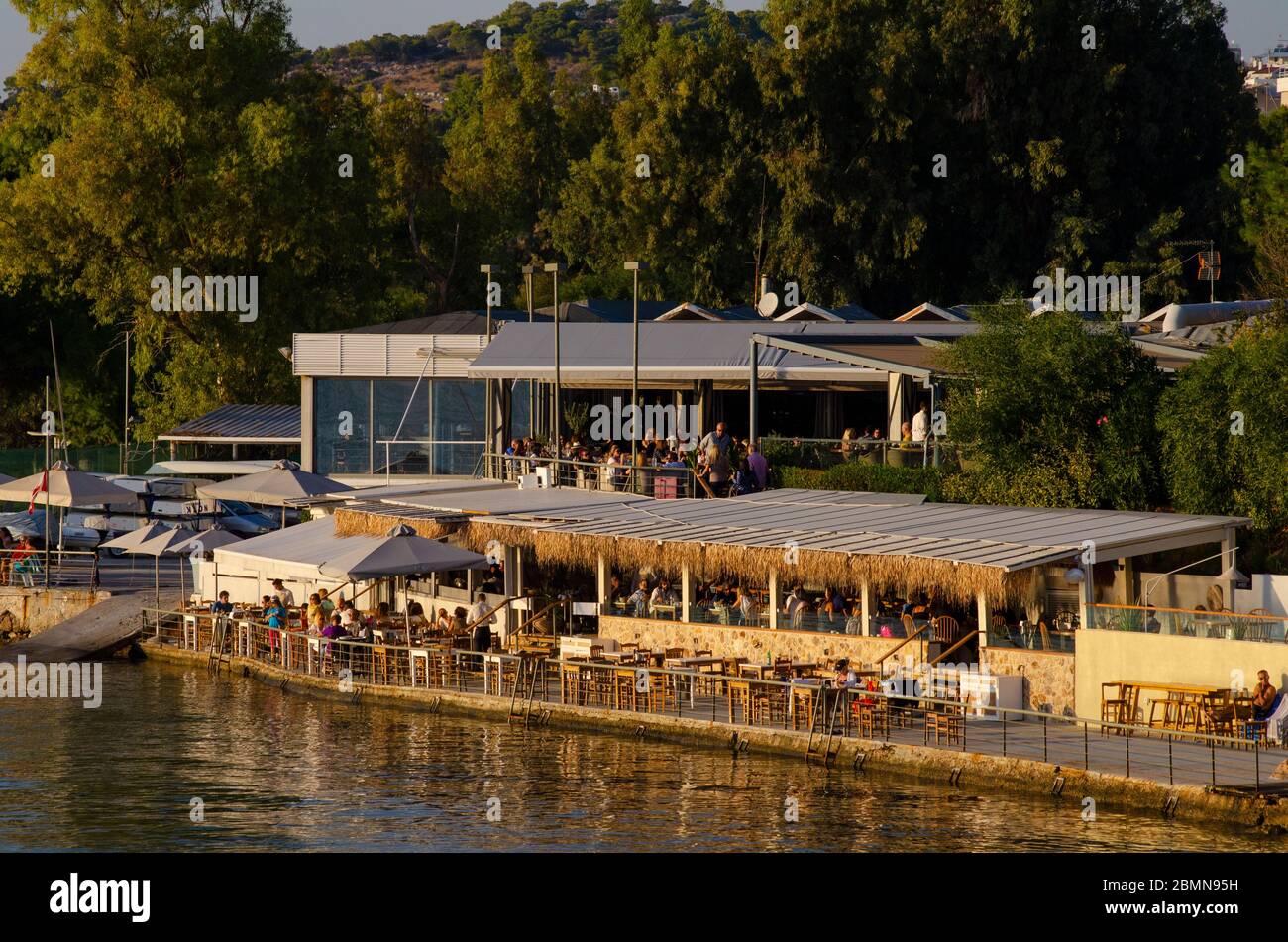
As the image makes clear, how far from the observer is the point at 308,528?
4159cm

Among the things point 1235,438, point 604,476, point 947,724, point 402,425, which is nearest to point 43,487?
point 402,425

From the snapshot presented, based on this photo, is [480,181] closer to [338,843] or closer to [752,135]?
[752,135]

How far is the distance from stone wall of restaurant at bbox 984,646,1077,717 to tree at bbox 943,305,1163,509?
7.44 metres

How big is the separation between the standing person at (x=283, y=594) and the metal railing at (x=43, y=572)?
7671 millimetres

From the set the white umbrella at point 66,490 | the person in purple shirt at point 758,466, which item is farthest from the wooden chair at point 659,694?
the white umbrella at point 66,490

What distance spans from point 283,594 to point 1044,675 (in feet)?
61.7

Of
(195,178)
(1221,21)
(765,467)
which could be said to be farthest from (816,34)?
(765,467)

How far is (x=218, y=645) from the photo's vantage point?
41.2m

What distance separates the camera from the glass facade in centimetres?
5662

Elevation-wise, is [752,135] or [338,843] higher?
[752,135]

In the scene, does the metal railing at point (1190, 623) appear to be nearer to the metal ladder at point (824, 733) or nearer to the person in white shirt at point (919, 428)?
the metal ladder at point (824, 733)

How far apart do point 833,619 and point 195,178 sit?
149ft

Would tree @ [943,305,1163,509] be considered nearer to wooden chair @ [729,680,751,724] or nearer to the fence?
the fence

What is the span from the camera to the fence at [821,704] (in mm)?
25484
